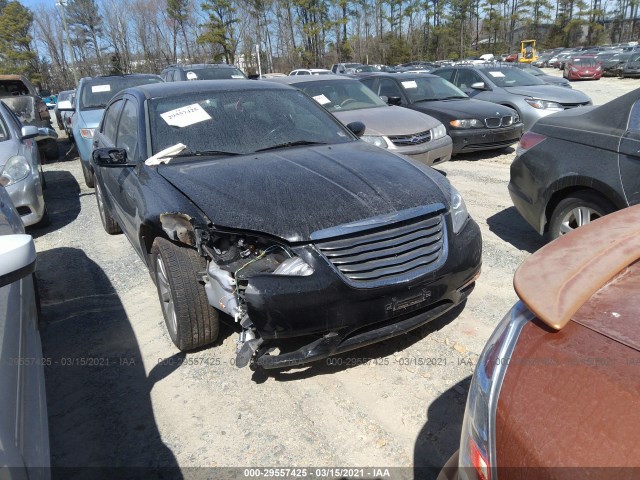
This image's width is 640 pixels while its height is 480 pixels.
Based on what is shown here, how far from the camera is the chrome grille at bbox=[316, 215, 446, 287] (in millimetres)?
2502

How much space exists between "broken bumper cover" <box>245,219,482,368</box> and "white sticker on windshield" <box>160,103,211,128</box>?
68.1 inches

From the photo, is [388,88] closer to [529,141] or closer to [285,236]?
[529,141]

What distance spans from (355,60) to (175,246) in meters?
54.6

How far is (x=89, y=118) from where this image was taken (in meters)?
7.72

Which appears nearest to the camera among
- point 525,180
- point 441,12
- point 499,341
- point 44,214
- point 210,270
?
point 499,341

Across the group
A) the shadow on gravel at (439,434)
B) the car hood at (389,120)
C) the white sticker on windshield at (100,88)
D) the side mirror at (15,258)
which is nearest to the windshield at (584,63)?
the car hood at (389,120)

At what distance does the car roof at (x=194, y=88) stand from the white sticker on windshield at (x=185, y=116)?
251 mm

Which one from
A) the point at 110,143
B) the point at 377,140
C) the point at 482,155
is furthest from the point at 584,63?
the point at 110,143

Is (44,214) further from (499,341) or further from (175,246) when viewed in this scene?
(499,341)

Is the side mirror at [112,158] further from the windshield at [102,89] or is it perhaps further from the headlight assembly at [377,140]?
the windshield at [102,89]

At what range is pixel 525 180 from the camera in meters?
4.24

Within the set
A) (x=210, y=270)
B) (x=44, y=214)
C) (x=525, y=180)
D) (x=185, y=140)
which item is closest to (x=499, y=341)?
(x=210, y=270)

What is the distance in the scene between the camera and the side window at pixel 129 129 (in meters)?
3.76

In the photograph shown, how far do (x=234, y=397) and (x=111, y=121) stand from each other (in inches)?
134
